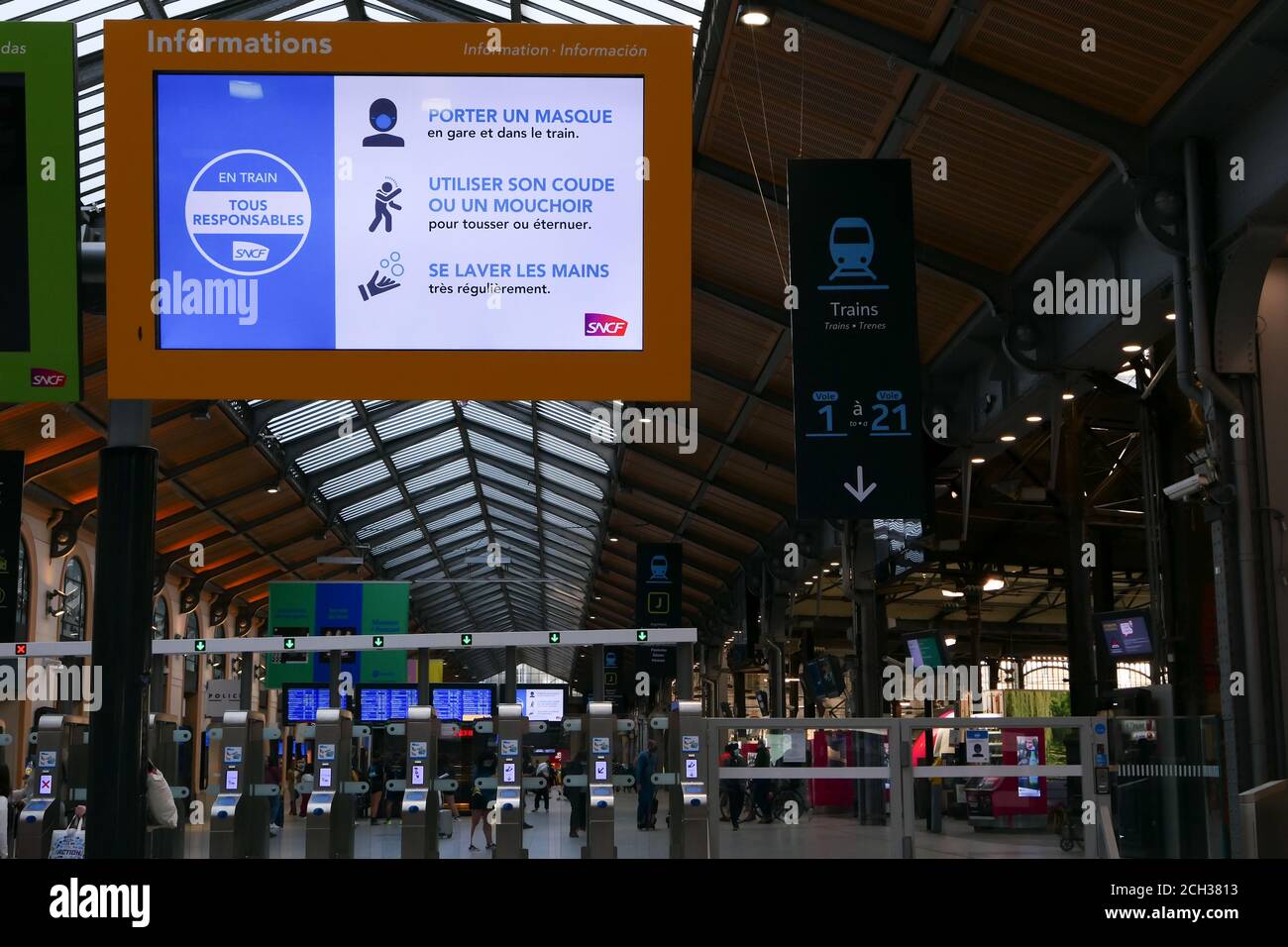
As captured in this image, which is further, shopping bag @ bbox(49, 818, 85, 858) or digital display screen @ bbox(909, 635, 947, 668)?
digital display screen @ bbox(909, 635, 947, 668)

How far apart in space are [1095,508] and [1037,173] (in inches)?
523

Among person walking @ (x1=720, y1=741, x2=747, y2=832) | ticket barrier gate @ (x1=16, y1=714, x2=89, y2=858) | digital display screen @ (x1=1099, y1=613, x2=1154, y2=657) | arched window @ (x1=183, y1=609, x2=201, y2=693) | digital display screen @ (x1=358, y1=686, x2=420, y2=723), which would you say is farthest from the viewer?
arched window @ (x1=183, y1=609, x2=201, y2=693)

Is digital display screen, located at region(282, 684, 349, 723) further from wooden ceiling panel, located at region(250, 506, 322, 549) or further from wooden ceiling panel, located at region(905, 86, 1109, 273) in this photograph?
wooden ceiling panel, located at region(905, 86, 1109, 273)

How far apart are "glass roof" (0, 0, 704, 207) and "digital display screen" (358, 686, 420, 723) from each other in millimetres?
9179

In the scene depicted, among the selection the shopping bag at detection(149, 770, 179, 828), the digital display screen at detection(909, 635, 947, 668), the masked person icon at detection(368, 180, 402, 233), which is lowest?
the shopping bag at detection(149, 770, 179, 828)

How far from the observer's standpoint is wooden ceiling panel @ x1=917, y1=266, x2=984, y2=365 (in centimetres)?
1537

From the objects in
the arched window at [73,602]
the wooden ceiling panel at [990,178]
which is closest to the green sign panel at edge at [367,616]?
the arched window at [73,602]

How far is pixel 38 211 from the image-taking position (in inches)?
312

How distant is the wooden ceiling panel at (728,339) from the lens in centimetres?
1828

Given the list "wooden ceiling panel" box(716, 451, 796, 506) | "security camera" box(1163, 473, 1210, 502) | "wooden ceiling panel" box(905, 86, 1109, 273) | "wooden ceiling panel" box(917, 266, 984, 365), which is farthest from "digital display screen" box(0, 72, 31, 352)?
"wooden ceiling panel" box(716, 451, 796, 506)

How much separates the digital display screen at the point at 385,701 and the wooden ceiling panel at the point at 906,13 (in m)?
12.7

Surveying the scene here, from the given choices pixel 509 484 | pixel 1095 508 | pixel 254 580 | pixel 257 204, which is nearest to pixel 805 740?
pixel 257 204

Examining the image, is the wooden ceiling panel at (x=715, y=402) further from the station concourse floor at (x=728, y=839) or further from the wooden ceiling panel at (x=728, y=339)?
the station concourse floor at (x=728, y=839)
